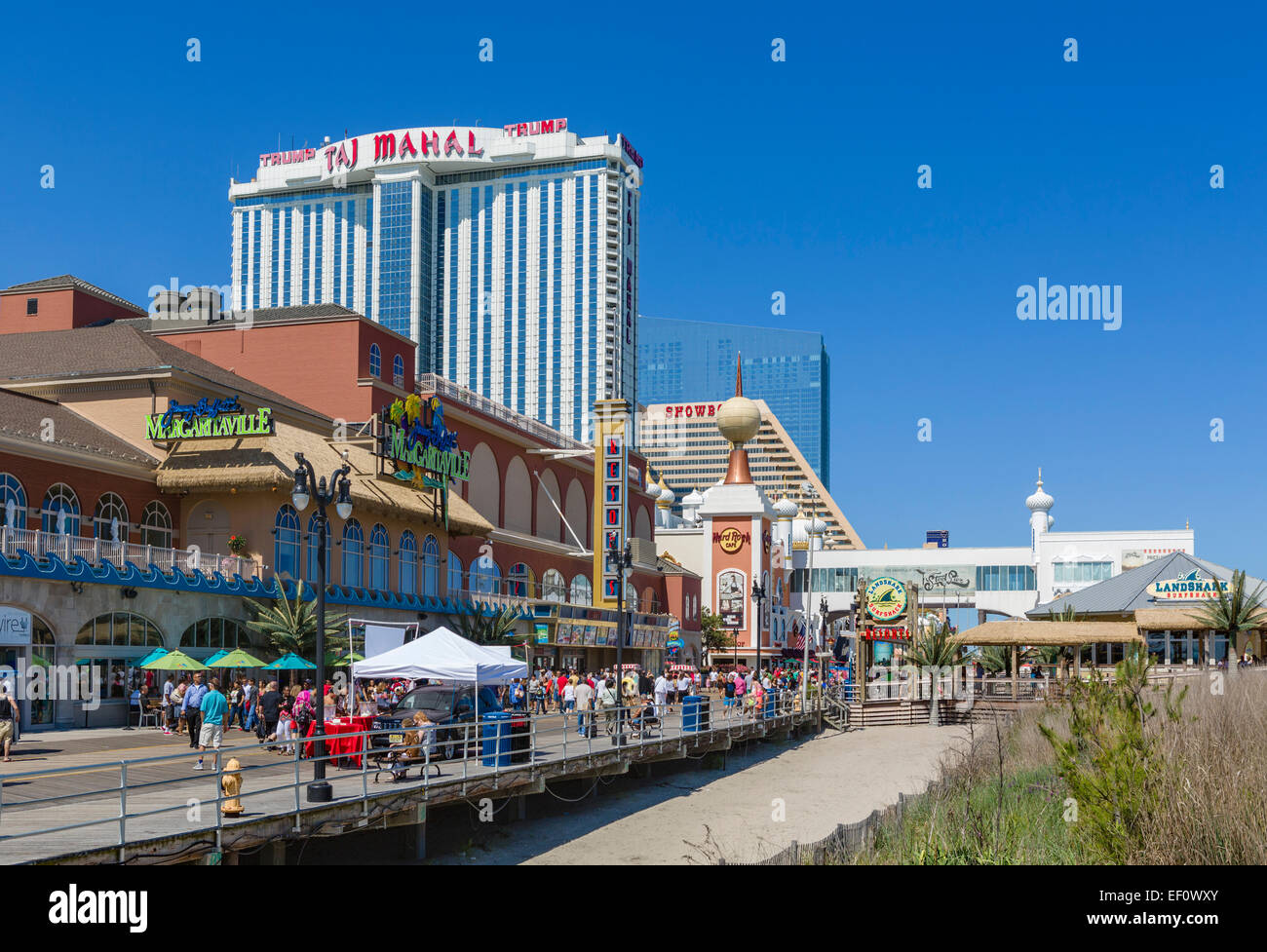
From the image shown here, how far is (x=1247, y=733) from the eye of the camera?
16.8 m

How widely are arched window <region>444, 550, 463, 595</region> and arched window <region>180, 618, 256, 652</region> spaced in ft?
47.5

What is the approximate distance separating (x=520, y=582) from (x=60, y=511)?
88.7 ft

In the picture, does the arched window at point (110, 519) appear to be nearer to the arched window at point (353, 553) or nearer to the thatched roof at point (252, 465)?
the thatched roof at point (252, 465)

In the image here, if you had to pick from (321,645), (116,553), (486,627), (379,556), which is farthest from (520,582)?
(321,645)

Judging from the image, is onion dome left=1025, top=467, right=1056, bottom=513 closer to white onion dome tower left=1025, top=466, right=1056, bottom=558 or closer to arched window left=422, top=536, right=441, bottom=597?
white onion dome tower left=1025, top=466, right=1056, bottom=558

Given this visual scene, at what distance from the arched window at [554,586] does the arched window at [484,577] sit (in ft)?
18.6

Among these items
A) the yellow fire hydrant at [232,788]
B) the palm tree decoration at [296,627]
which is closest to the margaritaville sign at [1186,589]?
the palm tree decoration at [296,627]

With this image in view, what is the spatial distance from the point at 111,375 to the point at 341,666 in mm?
12673

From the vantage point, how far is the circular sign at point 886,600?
54312 mm

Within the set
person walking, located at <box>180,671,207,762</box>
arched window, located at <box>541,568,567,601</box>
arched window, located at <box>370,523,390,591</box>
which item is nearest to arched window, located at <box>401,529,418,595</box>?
arched window, located at <box>370,523,390,591</box>

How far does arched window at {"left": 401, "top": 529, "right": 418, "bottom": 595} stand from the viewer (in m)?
47.5

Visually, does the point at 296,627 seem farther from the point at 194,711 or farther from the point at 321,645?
the point at 321,645

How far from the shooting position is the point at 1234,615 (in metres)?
41.3
